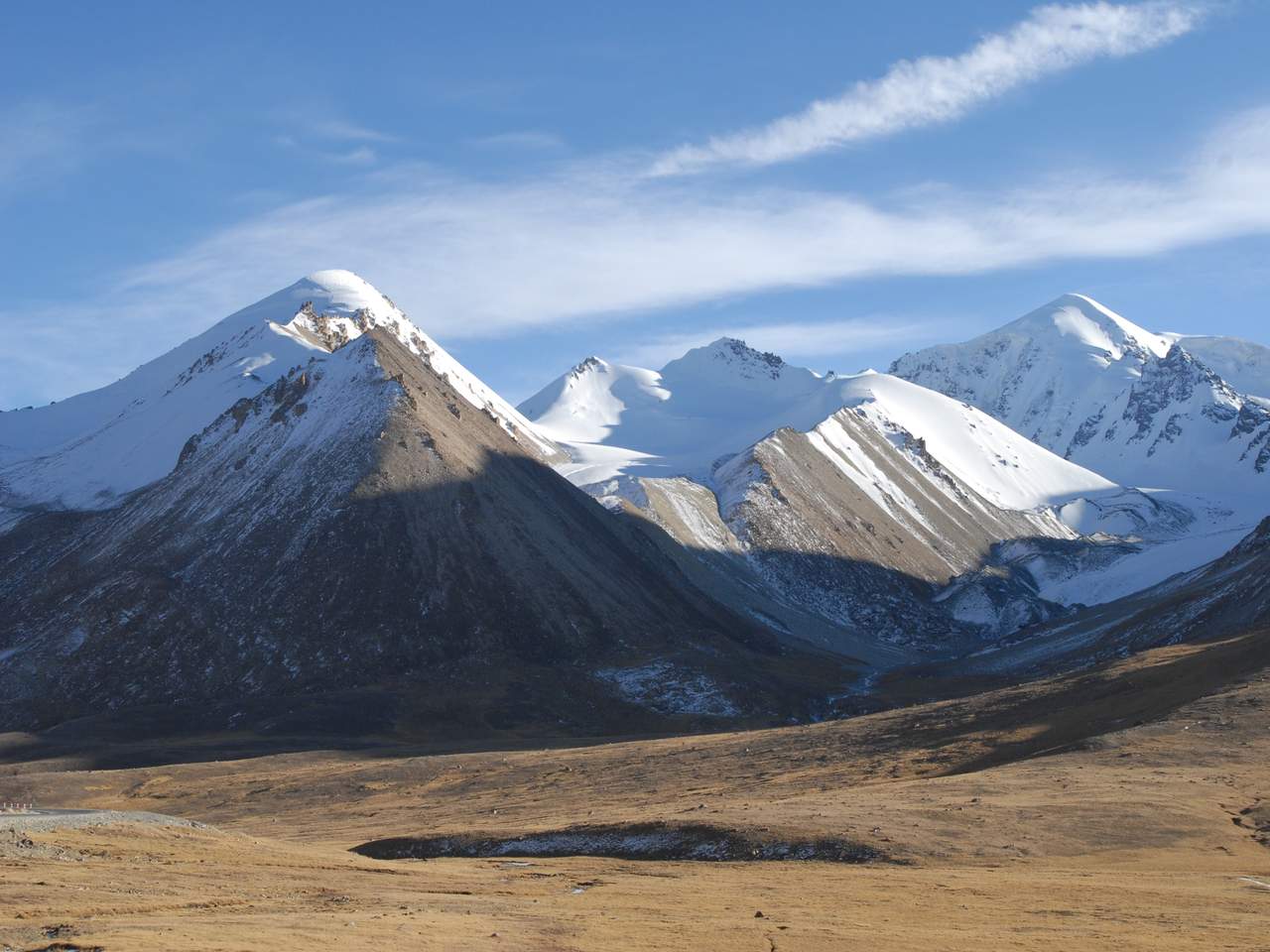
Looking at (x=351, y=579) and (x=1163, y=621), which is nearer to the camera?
(x=351, y=579)

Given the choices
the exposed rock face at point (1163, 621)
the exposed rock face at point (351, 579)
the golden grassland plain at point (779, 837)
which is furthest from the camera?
the exposed rock face at point (351, 579)

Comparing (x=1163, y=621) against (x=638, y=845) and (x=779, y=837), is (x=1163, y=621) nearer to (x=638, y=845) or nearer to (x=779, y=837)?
(x=779, y=837)

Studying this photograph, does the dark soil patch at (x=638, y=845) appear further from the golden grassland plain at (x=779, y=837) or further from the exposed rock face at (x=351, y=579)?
the exposed rock face at (x=351, y=579)

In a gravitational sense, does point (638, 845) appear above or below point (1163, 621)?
above

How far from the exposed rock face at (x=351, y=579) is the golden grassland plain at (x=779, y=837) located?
33317mm

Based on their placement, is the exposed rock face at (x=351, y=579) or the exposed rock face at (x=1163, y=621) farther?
the exposed rock face at (x=351, y=579)

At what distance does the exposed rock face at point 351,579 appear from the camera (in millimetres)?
123250

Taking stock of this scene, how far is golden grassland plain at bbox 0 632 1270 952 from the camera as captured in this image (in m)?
32.7

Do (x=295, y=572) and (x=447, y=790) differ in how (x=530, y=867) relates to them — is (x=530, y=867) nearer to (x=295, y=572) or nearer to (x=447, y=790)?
(x=447, y=790)

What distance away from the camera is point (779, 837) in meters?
49.0

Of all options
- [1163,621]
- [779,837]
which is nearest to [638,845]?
[779,837]

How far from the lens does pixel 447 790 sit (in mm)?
82125

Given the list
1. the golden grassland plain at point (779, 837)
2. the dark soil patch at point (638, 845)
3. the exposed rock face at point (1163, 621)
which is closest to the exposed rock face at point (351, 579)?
the exposed rock face at point (1163, 621)

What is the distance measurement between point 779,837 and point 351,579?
89.4 m
